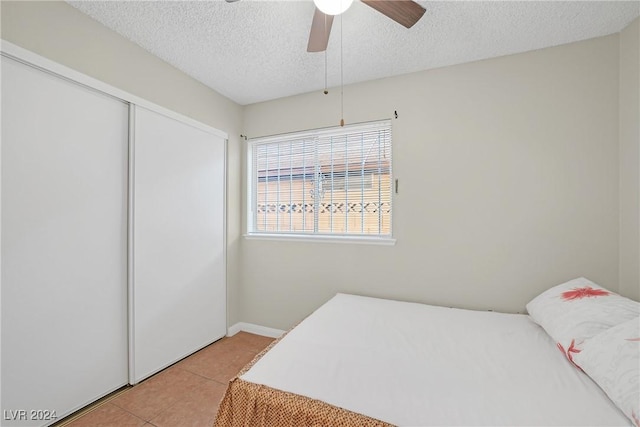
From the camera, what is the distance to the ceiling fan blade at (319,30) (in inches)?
53.6

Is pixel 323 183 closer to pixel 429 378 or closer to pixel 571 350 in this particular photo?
pixel 429 378

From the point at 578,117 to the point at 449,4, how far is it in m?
1.23

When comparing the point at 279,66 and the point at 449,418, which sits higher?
the point at 279,66

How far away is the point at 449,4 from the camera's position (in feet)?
5.03

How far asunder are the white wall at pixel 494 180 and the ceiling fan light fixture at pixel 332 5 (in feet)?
4.01

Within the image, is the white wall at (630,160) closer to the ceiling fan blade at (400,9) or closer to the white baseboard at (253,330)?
the ceiling fan blade at (400,9)

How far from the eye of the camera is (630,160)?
1.67 m

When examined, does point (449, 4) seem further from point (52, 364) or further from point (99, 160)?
point (52, 364)

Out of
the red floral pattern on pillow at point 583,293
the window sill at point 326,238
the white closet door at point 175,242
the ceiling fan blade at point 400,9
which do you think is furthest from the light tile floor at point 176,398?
the ceiling fan blade at point 400,9

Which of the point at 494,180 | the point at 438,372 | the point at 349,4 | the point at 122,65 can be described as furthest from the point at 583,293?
the point at 122,65

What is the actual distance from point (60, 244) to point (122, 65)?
1270 mm

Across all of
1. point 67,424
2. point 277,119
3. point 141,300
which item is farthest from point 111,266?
point 277,119

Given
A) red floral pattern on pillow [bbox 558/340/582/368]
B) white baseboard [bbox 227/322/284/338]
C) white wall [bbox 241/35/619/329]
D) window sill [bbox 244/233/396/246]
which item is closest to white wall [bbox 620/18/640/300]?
white wall [bbox 241/35/619/329]

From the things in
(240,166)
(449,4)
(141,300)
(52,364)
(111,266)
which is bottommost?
(52,364)
